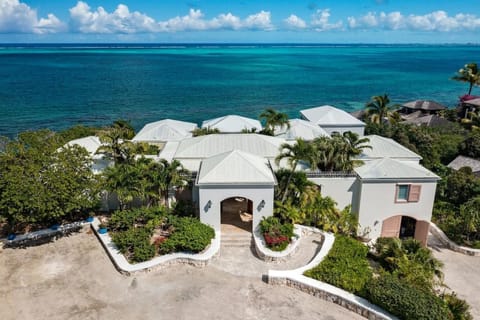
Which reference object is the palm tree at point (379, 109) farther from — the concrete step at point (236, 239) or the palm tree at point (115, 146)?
the palm tree at point (115, 146)

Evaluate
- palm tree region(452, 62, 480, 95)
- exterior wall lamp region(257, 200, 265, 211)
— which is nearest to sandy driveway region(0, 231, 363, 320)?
exterior wall lamp region(257, 200, 265, 211)

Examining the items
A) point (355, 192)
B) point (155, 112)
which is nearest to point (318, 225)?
point (355, 192)

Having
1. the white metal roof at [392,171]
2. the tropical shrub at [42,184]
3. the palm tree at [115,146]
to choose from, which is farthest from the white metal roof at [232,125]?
the tropical shrub at [42,184]

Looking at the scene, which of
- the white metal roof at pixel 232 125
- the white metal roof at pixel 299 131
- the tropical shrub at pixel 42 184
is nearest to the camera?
the tropical shrub at pixel 42 184

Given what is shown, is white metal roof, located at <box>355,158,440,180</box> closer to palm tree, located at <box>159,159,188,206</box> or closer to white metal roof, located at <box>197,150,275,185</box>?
white metal roof, located at <box>197,150,275,185</box>

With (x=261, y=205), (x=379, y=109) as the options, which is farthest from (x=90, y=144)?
(x=379, y=109)

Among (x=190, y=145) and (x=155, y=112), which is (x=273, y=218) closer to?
(x=190, y=145)
